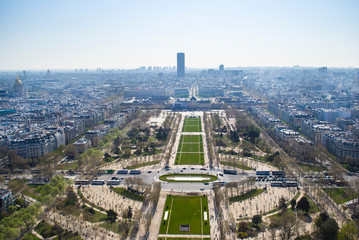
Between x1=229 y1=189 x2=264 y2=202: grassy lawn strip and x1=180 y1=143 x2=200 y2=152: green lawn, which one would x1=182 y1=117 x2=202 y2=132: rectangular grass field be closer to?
x1=180 y1=143 x2=200 y2=152: green lawn

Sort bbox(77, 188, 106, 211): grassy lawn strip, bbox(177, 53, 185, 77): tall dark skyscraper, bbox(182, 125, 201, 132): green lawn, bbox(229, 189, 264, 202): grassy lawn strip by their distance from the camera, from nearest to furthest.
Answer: bbox(77, 188, 106, 211): grassy lawn strip, bbox(229, 189, 264, 202): grassy lawn strip, bbox(182, 125, 201, 132): green lawn, bbox(177, 53, 185, 77): tall dark skyscraper

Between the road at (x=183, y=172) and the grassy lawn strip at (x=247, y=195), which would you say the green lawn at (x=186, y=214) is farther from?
the grassy lawn strip at (x=247, y=195)

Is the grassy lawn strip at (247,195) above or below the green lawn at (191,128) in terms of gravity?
below

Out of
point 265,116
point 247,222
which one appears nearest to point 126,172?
point 247,222

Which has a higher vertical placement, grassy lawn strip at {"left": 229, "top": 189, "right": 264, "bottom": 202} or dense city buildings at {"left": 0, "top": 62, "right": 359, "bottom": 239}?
dense city buildings at {"left": 0, "top": 62, "right": 359, "bottom": 239}

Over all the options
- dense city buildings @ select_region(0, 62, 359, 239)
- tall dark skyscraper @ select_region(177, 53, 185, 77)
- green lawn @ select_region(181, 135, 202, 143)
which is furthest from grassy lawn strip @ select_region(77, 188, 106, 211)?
tall dark skyscraper @ select_region(177, 53, 185, 77)

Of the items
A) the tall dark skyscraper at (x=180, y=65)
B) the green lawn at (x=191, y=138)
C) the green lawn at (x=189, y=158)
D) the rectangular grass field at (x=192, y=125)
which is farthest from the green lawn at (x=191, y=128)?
the tall dark skyscraper at (x=180, y=65)

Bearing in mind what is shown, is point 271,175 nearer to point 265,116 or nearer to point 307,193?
point 307,193
